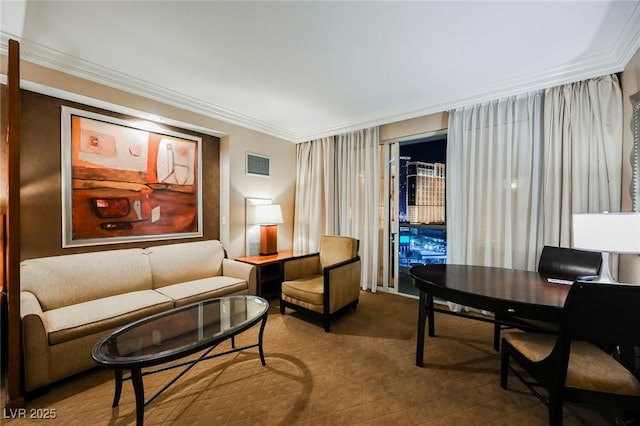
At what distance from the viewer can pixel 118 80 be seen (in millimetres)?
2582

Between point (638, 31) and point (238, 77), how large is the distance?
10.8 ft

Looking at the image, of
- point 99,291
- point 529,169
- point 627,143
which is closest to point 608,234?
point 627,143

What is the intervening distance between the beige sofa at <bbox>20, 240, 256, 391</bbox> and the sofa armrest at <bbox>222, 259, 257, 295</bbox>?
0.04ft

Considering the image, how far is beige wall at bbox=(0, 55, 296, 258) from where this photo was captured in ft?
7.72

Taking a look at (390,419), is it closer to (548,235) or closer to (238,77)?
(548,235)

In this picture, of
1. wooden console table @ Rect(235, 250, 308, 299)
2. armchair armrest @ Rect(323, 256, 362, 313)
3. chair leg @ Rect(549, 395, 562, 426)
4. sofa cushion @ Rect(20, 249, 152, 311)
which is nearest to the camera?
chair leg @ Rect(549, 395, 562, 426)

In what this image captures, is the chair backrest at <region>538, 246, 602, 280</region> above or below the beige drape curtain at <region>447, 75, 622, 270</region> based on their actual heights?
below

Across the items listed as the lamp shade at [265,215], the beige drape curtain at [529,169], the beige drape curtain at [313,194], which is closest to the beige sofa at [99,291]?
the lamp shade at [265,215]

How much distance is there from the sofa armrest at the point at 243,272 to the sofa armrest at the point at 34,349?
1.67 m

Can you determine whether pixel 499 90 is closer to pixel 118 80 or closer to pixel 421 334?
pixel 421 334

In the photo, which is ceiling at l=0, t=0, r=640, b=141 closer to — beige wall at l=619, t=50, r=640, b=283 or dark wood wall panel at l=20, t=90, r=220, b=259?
beige wall at l=619, t=50, r=640, b=283

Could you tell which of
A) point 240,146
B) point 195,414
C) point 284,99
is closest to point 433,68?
point 284,99

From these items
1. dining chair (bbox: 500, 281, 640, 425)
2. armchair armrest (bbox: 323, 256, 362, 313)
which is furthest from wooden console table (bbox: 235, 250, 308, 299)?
dining chair (bbox: 500, 281, 640, 425)

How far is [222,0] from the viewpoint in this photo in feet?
5.51
